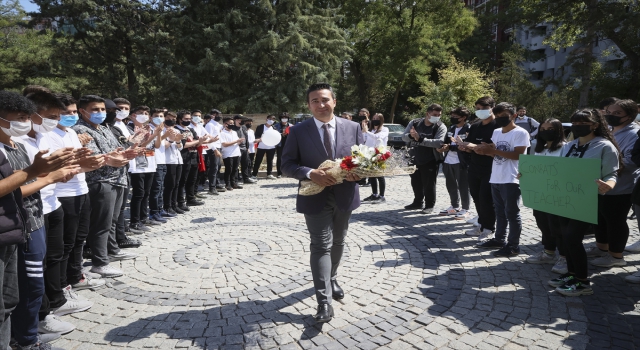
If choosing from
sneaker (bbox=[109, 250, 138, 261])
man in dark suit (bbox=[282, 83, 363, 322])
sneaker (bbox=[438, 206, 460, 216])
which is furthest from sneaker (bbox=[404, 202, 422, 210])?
sneaker (bbox=[109, 250, 138, 261])

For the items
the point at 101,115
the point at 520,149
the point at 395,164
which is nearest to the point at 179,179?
the point at 101,115

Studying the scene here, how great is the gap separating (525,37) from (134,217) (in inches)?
1963

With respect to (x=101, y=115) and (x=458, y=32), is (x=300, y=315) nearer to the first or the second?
(x=101, y=115)

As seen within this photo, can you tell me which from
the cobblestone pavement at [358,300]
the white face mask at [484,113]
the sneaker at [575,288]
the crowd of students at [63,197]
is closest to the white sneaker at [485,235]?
the cobblestone pavement at [358,300]

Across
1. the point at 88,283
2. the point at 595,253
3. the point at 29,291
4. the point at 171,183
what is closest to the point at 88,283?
the point at 88,283

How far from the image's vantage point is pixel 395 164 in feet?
13.6

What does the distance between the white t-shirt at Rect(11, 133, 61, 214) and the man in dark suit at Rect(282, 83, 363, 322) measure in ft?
7.42

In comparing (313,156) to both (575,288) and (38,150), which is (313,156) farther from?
(575,288)

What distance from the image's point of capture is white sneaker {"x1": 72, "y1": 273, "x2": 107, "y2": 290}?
15.5ft

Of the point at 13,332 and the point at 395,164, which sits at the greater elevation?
the point at 395,164

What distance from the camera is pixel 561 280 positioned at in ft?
14.8

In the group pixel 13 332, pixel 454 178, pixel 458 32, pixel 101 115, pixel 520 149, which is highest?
pixel 458 32

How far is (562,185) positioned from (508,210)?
130 cm

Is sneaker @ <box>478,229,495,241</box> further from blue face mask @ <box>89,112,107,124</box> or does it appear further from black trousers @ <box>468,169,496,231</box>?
blue face mask @ <box>89,112,107,124</box>
